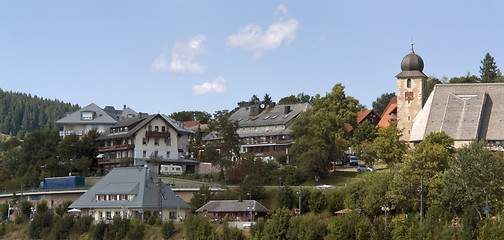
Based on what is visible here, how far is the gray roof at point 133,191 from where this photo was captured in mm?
83562

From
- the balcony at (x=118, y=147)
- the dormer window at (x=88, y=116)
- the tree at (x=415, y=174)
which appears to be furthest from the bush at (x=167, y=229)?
the dormer window at (x=88, y=116)

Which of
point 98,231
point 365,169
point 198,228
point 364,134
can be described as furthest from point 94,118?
point 198,228

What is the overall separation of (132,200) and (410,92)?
1456 inches

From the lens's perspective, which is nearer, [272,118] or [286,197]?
[286,197]

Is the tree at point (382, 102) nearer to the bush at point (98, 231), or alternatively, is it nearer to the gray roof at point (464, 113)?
the gray roof at point (464, 113)

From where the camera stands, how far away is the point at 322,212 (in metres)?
79.8

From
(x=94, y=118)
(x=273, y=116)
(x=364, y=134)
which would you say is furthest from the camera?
(x=94, y=118)

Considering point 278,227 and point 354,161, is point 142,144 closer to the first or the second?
point 354,161

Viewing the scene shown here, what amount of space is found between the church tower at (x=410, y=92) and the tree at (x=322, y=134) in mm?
6948

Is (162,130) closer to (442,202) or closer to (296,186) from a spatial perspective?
(296,186)

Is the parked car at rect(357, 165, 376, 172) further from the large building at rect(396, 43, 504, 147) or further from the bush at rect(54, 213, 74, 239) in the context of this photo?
the bush at rect(54, 213, 74, 239)

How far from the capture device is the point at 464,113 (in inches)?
3755

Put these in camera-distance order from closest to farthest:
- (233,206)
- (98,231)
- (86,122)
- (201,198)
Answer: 1. (98,231)
2. (233,206)
3. (201,198)
4. (86,122)

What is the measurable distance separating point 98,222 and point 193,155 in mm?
39562
